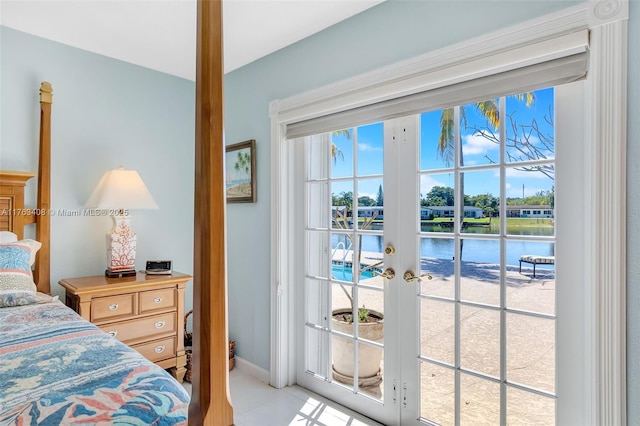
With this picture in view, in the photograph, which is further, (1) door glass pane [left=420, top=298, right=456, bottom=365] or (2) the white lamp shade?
A: (2) the white lamp shade

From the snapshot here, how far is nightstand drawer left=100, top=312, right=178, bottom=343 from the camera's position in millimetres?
2316

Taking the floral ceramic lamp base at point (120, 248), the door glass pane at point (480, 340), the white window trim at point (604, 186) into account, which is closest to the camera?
the white window trim at point (604, 186)

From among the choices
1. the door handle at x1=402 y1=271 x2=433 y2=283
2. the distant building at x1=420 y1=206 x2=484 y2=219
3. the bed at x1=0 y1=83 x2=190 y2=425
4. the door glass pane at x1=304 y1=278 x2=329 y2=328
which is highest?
the distant building at x1=420 y1=206 x2=484 y2=219

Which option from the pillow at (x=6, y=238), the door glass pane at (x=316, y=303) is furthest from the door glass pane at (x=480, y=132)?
the pillow at (x=6, y=238)

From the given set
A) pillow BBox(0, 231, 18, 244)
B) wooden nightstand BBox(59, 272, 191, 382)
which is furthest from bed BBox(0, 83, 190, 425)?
wooden nightstand BBox(59, 272, 191, 382)

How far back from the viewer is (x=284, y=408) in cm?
227

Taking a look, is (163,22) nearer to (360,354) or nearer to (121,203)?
(121,203)

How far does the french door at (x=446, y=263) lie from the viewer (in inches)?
61.9

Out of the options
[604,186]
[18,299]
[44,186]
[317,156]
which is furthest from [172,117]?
[604,186]

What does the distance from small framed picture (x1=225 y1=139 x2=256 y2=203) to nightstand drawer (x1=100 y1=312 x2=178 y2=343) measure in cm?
102

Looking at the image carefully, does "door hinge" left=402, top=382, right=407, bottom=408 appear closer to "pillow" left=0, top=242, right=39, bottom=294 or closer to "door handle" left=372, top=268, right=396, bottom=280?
"door handle" left=372, top=268, right=396, bottom=280

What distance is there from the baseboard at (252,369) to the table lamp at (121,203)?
1.10m

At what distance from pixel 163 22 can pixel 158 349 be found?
218cm

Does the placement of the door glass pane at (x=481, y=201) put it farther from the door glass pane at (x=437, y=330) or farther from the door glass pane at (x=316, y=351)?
the door glass pane at (x=316, y=351)
